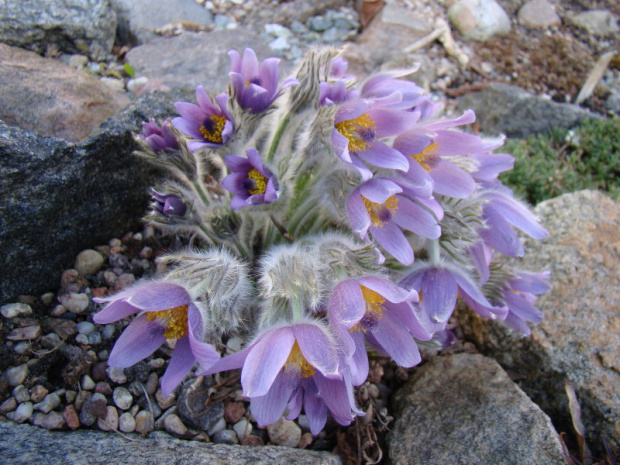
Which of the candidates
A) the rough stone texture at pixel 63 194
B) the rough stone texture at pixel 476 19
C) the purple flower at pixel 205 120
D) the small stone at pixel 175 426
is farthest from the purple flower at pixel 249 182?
the rough stone texture at pixel 476 19

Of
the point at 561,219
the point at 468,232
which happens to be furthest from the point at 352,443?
the point at 561,219

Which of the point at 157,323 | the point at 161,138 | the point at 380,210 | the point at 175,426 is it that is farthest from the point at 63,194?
the point at 380,210

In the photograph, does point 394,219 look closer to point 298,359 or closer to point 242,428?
point 298,359

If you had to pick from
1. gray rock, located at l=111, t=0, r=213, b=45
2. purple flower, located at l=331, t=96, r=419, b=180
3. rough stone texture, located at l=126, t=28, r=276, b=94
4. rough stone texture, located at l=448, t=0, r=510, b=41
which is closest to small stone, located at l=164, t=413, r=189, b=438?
Result: purple flower, located at l=331, t=96, r=419, b=180

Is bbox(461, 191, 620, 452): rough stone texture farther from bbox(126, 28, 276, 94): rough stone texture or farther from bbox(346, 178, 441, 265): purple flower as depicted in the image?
bbox(126, 28, 276, 94): rough stone texture

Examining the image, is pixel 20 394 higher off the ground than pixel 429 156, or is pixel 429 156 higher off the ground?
pixel 429 156

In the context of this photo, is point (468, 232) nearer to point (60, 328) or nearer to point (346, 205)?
point (346, 205)

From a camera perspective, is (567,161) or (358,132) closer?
(358,132)
